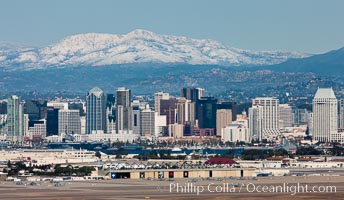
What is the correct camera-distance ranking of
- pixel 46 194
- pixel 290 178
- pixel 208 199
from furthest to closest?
pixel 290 178 → pixel 46 194 → pixel 208 199

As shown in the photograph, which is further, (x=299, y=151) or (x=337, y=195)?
(x=299, y=151)

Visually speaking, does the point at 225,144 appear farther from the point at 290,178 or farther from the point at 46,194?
the point at 46,194

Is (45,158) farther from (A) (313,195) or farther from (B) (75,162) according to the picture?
(A) (313,195)

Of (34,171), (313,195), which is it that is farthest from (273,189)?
(34,171)

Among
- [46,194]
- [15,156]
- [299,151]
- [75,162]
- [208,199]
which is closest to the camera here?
[208,199]

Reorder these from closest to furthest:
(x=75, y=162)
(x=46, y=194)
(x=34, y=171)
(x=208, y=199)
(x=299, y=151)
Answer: (x=208, y=199) → (x=46, y=194) → (x=34, y=171) → (x=75, y=162) → (x=299, y=151)

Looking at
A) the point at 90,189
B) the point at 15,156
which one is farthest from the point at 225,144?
the point at 90,189
